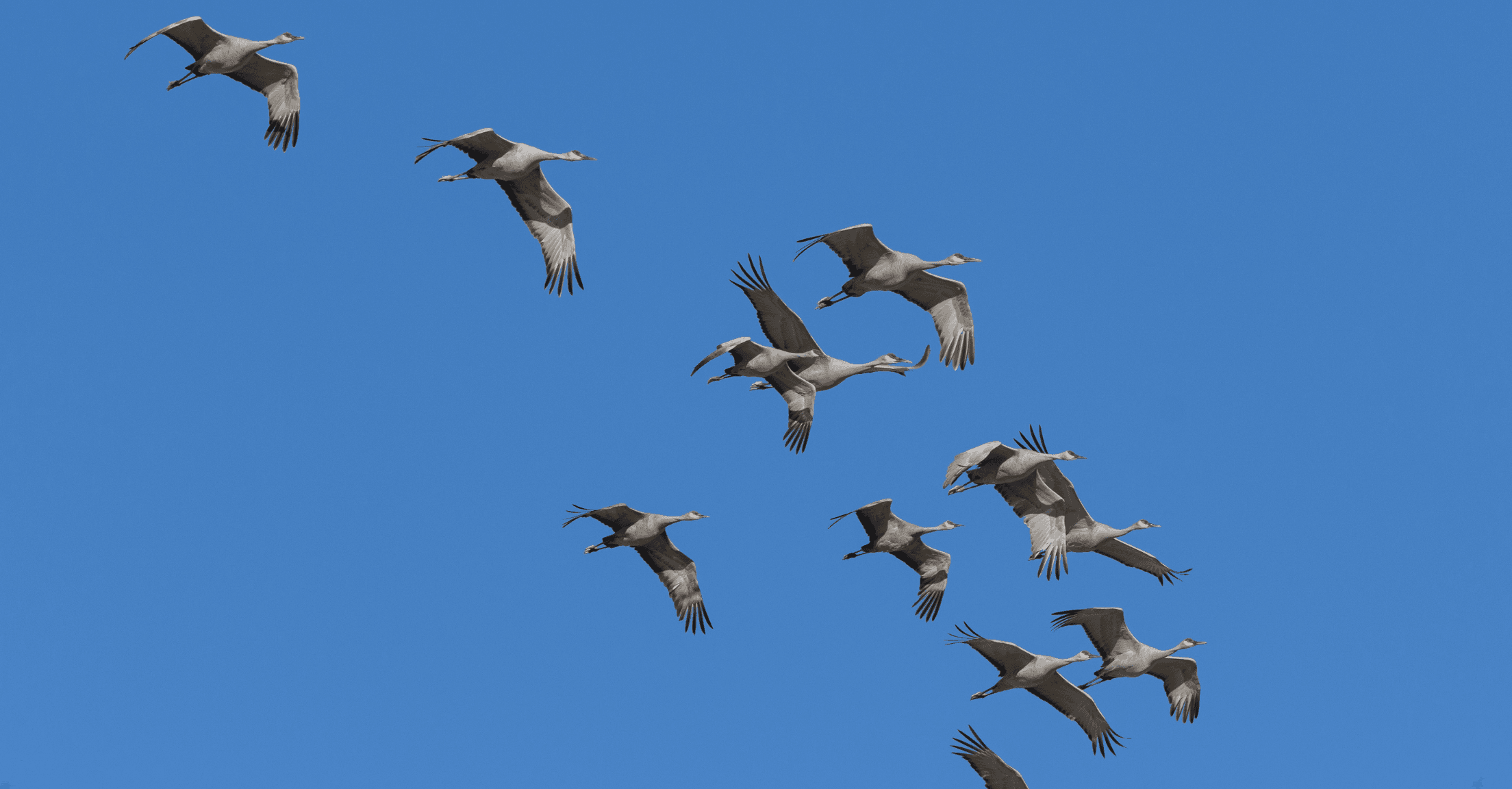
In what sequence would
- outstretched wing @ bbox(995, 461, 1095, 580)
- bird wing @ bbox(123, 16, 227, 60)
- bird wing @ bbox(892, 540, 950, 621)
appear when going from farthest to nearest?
bird wing @ bbox(892, 540, 950, 621)
outstretched wing @ bbox(995, 461, 1095, 580)
bird wing @ bbox(123, 16, 227, 60)

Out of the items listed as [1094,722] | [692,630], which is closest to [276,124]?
[692,630]

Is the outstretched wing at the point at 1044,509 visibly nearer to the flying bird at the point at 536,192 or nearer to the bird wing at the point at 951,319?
the bird wing at the point at 951,319

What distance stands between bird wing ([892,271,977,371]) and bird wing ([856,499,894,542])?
2907 millimetres

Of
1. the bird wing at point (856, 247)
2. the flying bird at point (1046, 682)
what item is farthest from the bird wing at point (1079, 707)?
the bird wing at point (856, 247)

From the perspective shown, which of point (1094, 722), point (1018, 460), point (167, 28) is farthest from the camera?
point (1094, 722)

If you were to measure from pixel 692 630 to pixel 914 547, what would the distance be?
4.58 meters

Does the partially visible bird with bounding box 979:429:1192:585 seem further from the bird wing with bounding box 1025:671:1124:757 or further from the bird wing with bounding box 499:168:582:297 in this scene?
the bird wing with bounding box 499:168:582:297

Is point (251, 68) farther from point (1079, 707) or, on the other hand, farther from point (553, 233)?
point (1079, 707)

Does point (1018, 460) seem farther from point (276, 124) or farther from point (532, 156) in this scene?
point (276, 124)

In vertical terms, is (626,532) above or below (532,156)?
below

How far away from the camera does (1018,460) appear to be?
35.7m

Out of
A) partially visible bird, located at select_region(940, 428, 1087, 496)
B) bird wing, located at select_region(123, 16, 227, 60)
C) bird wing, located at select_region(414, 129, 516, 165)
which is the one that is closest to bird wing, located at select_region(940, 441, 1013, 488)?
partially visible bird, located at select_region(940, 428, 1087, 496)

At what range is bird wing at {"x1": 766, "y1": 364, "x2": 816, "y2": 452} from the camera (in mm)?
37500

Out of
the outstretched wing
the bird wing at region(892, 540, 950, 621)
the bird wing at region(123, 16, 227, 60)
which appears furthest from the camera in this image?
the bird wing at region(892, 540, 950, 621)
